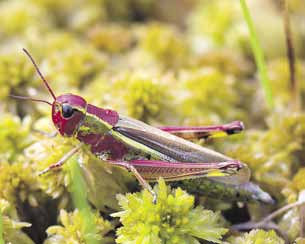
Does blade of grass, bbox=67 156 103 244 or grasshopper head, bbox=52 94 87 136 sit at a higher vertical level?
Answer: grasshopper head, bbox=52 94 87 136

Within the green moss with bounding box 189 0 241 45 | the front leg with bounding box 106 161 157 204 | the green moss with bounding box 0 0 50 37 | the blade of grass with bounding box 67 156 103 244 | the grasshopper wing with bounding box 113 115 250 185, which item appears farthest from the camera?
the green moss with bounding box 189 0 241 45

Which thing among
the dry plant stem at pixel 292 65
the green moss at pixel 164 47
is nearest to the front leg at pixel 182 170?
the dry plant stem at pixel 292 65

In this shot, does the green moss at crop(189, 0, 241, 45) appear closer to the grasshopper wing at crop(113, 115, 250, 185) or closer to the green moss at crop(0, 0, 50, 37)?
the green moss at crop(0, 0, 50, 37)

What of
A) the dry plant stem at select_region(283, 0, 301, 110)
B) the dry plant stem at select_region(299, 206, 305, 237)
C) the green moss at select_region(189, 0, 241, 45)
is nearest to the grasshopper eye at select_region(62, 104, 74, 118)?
the dry plant stem at select_region(299, 206, 305, 237)

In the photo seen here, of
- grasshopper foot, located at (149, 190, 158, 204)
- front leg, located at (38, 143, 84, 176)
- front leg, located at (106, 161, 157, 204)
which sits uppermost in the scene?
front leg, located at (38, 143, 84, 176)

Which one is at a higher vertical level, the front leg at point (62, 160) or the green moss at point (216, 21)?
the green moss at point (216, 21)

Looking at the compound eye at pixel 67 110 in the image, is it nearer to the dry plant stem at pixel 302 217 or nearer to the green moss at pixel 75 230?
the green moss at pixel 75 230

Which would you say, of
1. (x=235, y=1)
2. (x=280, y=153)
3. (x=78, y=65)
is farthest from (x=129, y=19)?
(x=280, y=153)
